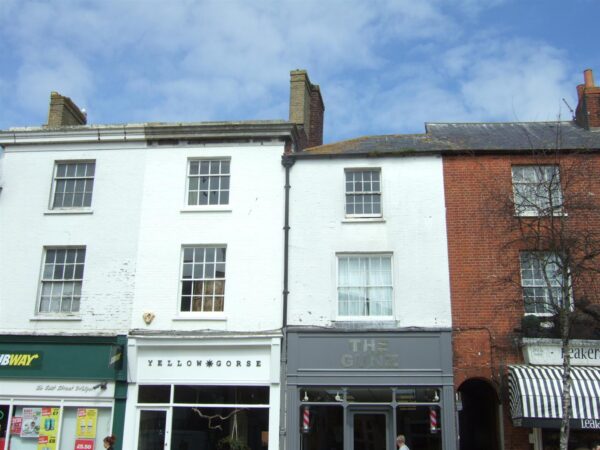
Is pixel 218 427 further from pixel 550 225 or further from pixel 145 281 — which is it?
pixel 550 225

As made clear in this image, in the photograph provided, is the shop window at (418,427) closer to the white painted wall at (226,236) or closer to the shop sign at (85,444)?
the white painted wall at (226,236)

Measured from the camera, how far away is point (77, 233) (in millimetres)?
18109

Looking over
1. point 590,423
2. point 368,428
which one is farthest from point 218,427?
point 590,423

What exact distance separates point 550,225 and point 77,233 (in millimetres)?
12166

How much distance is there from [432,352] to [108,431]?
8262 mm

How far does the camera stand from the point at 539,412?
14.3 metres

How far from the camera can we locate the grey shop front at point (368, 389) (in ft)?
52.0

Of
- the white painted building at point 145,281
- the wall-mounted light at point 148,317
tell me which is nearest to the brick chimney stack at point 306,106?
the white painted building at point 145,281

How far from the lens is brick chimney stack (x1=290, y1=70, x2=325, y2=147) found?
1992 centimetres

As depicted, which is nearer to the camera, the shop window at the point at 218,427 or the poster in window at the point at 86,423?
the shop window at the point at 218,427

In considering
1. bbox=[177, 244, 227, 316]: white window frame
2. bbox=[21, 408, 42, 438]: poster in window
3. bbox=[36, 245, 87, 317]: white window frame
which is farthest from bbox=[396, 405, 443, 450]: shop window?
bbox=[21, 408, 42, 438]: poster in window

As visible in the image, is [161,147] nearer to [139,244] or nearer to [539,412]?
[139,244]

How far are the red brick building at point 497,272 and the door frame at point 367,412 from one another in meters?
1.74

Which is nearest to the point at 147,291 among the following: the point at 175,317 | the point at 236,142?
the point at 175,317
